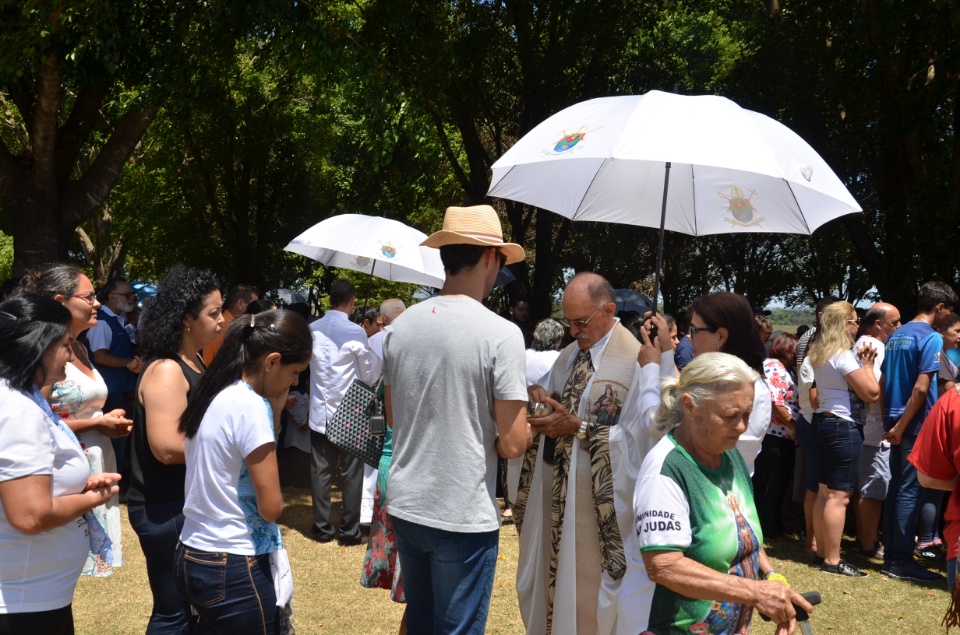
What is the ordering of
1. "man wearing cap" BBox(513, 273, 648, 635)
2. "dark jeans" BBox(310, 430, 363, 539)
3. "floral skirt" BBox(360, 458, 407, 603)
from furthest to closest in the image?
1. "dark jeans" BBox(310, 430, 363, 539)
2. "floral skirt" BBox(360, 458, 407, 603)
3. "man wearing cap" BBox(513, 273, 648, 635)

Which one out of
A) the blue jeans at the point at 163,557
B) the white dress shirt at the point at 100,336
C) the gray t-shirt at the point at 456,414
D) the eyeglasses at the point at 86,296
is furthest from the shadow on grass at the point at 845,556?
the white dress shirt at the point at 100,336

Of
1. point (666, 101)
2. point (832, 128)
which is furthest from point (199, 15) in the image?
point (832, 128)

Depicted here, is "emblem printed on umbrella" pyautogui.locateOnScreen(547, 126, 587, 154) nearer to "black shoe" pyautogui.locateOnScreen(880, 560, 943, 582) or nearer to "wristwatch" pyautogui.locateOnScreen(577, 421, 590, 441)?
"wristwatch" pyautogui.locateOnScreen(577, 421, 590, 441)

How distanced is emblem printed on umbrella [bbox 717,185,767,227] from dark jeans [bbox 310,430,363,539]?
13.2ft

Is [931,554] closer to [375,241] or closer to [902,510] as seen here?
[902,510]

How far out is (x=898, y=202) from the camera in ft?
47.1

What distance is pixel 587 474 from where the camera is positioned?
4.39m

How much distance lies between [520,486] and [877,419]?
4.14 m

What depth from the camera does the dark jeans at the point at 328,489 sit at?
7.83 metres

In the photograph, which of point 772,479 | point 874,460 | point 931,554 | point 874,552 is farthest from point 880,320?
point 931,554

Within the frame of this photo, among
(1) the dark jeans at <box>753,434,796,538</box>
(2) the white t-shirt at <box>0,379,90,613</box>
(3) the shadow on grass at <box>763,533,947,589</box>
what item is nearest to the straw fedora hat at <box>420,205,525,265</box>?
(2) the white t-shirt at <box>0,379,90,613</box>

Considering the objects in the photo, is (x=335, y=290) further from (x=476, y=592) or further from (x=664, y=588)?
(x=664, y=588)

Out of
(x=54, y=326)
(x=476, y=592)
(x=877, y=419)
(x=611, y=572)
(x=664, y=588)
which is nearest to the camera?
(x=664, y=588)

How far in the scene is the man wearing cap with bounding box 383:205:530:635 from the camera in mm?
3279
